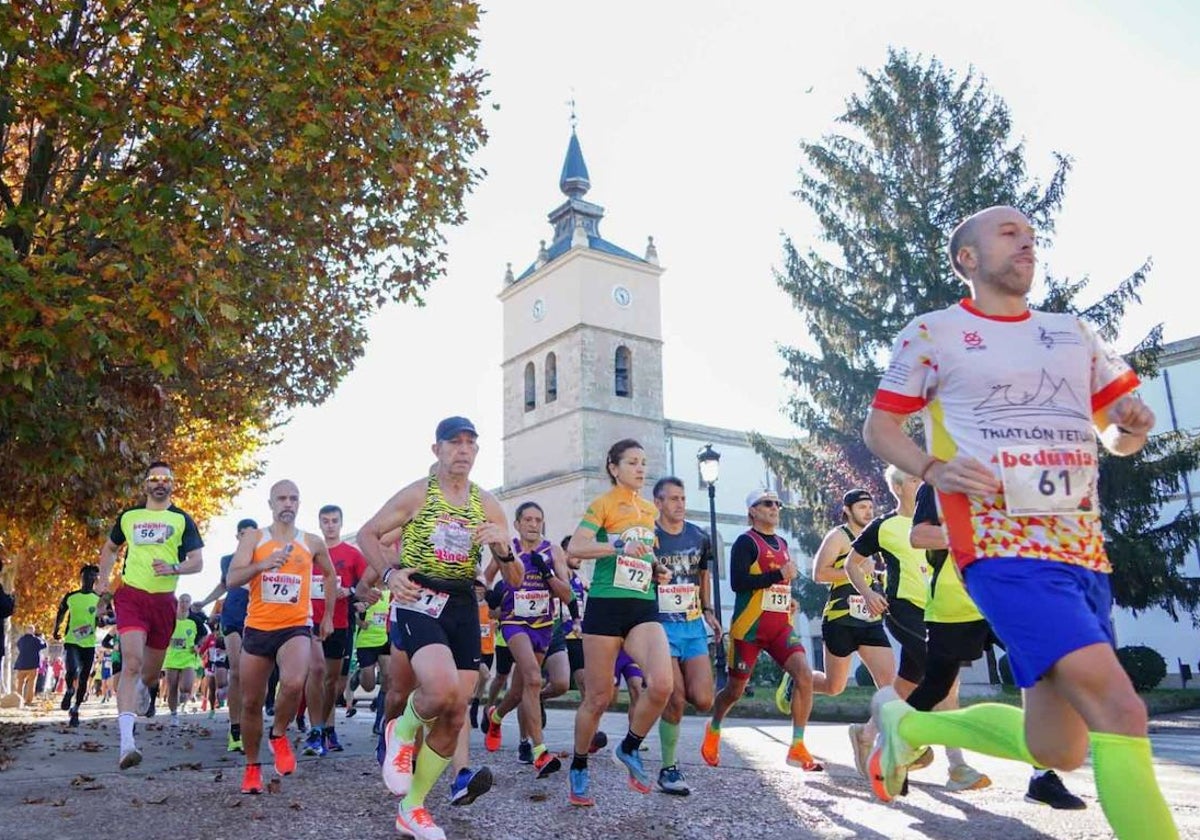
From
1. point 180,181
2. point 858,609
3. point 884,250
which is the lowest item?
point 858,609

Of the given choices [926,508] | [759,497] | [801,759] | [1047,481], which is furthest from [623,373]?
[1047,481]

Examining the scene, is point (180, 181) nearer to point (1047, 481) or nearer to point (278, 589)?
point (278, 589)

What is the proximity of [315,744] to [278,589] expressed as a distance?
2.44 metres

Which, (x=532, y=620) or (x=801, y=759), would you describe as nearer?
(x=801, y=759)

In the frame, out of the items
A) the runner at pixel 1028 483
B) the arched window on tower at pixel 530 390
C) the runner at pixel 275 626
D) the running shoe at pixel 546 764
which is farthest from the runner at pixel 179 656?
the arched window on tower at pixel 530 390

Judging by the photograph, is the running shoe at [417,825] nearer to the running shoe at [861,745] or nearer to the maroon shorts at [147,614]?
the running shoe at [861,745]

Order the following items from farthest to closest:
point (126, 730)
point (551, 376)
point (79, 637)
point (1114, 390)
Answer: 1. point (551, 376)
2. point (79, 637)
3. point (126, 730)
4. point (1114, 390)

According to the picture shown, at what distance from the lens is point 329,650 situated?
9.94 m

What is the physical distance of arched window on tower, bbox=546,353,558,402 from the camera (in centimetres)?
5584

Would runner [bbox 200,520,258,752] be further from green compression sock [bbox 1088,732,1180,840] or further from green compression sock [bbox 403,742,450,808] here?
green compression sock [bbox 1088,732,1180,840]

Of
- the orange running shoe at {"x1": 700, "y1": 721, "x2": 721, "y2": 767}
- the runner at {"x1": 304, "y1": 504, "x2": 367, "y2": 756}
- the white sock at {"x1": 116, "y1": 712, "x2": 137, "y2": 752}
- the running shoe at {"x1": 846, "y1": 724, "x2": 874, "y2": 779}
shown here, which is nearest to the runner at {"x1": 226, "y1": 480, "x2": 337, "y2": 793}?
the white sock at {"x1": 116, "y1": 712, "x2": 137, "y2": 752}

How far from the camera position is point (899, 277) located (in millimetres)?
26625

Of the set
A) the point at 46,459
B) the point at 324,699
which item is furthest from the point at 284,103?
the point at 324,699

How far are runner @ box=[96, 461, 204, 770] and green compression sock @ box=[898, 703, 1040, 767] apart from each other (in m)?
6.26
